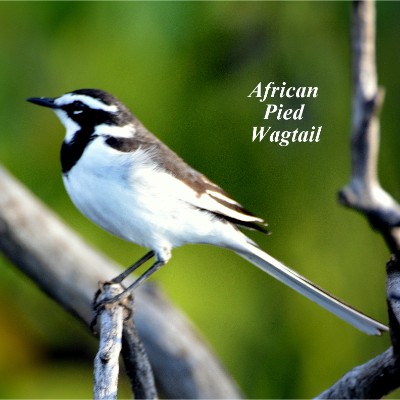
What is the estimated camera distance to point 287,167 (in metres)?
3.46

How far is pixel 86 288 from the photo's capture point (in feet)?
10.8

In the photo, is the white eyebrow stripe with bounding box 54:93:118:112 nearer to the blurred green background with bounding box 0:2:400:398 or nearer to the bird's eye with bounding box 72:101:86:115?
the bird's eye with bounding box 72:101:86:115

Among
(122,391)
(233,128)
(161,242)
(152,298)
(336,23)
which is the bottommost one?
(122,391)

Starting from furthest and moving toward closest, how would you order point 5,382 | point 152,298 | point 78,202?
point 5,382 < point 152,298 < point 78,202

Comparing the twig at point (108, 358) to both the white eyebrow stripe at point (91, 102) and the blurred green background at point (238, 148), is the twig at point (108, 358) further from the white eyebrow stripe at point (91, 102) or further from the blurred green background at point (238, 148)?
the blurred green background at point (238, 148)

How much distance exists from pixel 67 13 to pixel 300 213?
125cm

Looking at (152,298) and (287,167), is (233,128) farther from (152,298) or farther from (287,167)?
(152,298)

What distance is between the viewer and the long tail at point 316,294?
227 centimetres

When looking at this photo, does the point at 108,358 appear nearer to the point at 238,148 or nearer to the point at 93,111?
the point at 93,111

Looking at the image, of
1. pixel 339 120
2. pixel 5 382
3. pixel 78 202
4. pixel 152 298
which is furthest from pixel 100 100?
pixel 5 382

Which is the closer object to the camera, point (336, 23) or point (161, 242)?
point (161, 242)

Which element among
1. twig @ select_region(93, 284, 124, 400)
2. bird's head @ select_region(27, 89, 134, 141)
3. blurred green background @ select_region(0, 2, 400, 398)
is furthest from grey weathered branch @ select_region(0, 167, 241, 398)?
twig @ select_region(93, 284, 124, 400)

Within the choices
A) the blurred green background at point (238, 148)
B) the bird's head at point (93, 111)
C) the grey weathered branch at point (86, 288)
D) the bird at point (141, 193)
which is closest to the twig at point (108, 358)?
the bird at point (141, 193)

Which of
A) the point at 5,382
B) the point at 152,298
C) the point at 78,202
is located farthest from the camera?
the point at 5,382
